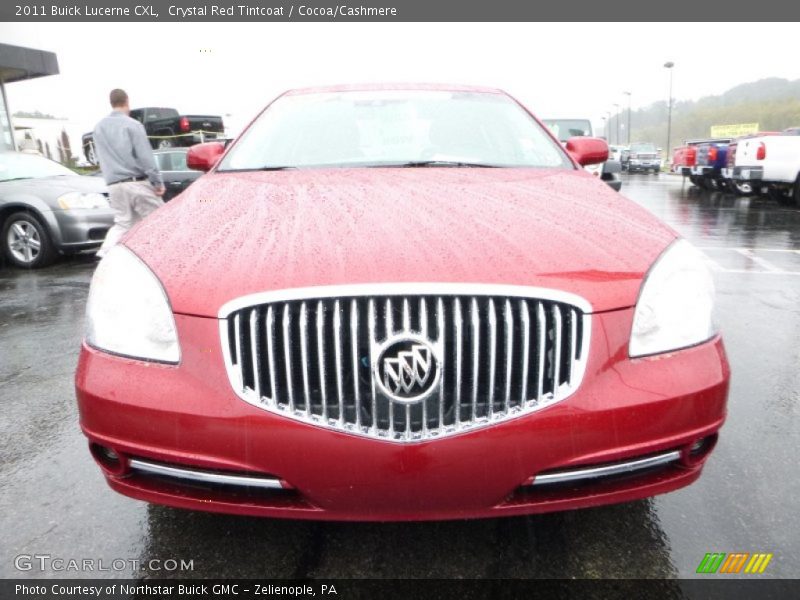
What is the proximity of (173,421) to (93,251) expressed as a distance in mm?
7740

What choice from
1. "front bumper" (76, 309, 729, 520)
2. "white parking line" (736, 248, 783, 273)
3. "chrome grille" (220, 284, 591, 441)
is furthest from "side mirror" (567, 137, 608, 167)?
"white parking line" (736, 248, 783, 273)

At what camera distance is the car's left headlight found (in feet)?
22.6

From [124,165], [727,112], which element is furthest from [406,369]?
[727,112]

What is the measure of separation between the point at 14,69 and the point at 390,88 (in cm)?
1866

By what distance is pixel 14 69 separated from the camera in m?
17.4

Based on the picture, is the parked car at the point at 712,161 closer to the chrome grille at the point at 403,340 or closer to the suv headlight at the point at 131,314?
the chrome grille at the point at 403,340

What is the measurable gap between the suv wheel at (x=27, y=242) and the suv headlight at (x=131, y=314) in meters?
6.10

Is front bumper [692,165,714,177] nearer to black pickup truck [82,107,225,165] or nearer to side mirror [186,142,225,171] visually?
black pickup truck [82,107,225,165]

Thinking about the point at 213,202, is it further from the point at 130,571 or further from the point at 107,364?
the point at 130,571

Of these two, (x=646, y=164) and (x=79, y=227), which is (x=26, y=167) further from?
(x=646, y=164)

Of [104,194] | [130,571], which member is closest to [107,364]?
[130,571]

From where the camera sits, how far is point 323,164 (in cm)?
265

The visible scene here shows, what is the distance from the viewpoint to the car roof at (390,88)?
324cm

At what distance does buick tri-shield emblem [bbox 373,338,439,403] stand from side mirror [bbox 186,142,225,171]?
216cm
